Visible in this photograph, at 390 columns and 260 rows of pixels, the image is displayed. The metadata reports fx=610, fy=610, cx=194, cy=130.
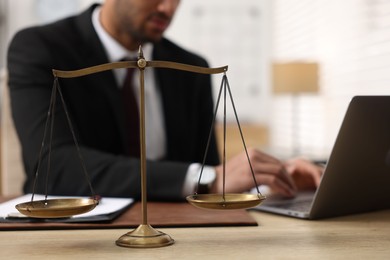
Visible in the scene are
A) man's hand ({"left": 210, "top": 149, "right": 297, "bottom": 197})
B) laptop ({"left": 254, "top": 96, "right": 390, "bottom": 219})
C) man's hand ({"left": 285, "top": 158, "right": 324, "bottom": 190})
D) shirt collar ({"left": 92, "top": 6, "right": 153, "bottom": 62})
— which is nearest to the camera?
laptop ({"left": 254, "top": 96, "right": 390, "bottom": 219})

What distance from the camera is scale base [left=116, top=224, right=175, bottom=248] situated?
Answer: 846 mm

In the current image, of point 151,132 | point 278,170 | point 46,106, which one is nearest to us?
point 278,170

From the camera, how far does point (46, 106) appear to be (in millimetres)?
1643

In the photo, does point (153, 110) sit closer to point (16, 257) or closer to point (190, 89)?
point (190, 89)

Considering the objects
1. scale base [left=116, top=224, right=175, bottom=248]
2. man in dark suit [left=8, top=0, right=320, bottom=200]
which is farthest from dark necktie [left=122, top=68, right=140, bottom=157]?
scale base [left=116, top=224, right=175, bottom=248]

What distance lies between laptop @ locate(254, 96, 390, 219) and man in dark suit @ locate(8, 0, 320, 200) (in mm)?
199

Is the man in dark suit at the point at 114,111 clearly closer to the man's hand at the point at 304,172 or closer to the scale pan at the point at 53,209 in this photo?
the man's hand at the point at 304,172

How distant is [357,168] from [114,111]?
889 millimetres

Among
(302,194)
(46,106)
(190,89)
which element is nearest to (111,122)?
(46,106)

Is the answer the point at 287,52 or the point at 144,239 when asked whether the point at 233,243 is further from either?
the point at 287,52

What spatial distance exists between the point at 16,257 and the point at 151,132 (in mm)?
1252

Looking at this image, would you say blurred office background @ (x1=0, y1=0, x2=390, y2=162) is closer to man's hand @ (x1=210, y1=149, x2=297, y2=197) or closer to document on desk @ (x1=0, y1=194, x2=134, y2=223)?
man's hand @ (x1=210, y1=149, x2=297, y2=197)

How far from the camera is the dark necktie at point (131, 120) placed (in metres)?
1.85

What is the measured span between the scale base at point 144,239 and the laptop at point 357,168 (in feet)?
1.03
